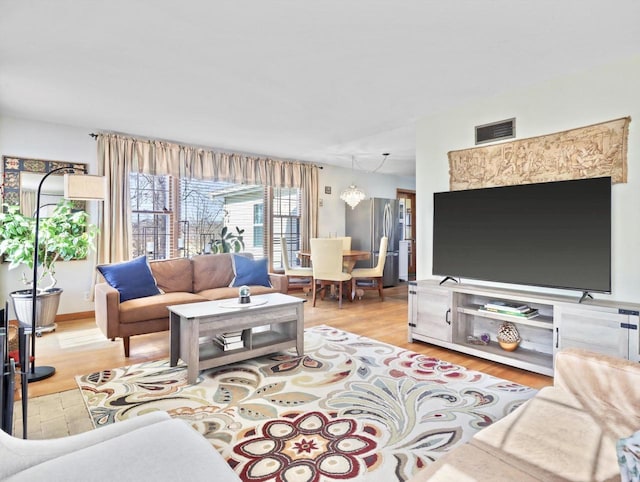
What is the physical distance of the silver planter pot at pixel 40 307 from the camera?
3.86 metres

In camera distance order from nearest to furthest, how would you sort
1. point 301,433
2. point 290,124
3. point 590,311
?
point 301,433, point 590,311, point 290,124

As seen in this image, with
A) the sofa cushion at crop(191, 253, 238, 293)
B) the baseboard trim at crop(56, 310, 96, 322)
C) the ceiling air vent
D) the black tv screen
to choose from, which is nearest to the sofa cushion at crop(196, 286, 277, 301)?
the sofa cushion at crop(191, 253, 238, 293)

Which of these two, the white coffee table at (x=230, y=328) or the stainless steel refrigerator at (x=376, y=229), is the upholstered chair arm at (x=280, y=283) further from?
the stainless steel refrigerator at (x=376, y=229)

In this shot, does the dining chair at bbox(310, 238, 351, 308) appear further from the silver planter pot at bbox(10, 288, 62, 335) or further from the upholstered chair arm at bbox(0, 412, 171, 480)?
the upholstered chair arm at bbox(0, 412, 171, 480)

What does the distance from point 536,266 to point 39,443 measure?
3244mm

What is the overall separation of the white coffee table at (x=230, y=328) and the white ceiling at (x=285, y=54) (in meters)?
1.96

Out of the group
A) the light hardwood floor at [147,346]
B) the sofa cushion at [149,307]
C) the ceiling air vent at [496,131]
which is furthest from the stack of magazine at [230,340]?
the ceiling air vent at [496,131]

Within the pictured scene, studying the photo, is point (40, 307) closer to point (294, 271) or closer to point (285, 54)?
point (294, 271)

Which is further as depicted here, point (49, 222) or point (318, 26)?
point (49, 222)

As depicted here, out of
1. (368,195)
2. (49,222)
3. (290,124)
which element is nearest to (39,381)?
(49,222)

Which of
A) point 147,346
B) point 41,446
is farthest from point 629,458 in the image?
point 147,346

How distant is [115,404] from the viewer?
2.37m

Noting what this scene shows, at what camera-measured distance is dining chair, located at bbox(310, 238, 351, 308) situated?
5477mm

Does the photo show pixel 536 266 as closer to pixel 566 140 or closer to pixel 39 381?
pixel 566 140
